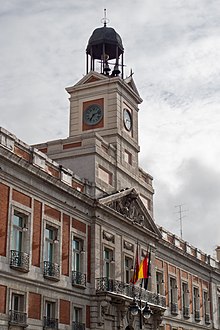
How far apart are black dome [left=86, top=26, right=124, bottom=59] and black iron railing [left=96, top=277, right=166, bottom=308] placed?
52.3ft

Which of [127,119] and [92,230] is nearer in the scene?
[92,230]

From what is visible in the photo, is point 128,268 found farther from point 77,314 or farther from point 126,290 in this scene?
point 77,314

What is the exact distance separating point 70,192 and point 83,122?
365 inches

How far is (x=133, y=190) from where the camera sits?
36656 millimetres

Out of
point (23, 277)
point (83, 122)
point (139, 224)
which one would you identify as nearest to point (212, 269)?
point (139, 224)

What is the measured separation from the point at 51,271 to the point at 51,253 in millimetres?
1180

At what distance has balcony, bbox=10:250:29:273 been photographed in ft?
85.3

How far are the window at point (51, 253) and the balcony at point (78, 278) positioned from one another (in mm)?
1566

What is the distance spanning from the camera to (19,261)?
86.4 feet

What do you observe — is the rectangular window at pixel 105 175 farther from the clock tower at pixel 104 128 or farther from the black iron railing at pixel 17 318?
the black iron railing at pixel 17 318

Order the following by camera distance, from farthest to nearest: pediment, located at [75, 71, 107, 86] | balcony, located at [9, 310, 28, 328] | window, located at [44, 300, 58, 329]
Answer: pediment, located at [75, 71, 107, 86]
window, located at [44, 300, 58, 329]
balcony, located at [9, 310, 28, 328]

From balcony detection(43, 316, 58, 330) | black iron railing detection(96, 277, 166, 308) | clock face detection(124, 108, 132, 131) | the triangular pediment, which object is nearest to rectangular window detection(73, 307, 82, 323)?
black iron railing detection(96, 277, 166, 308)

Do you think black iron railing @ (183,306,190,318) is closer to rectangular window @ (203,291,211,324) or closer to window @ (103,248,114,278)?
rectangular window @ (203,291,211,324)

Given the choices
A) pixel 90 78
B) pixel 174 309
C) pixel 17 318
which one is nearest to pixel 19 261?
pixel 17 318
